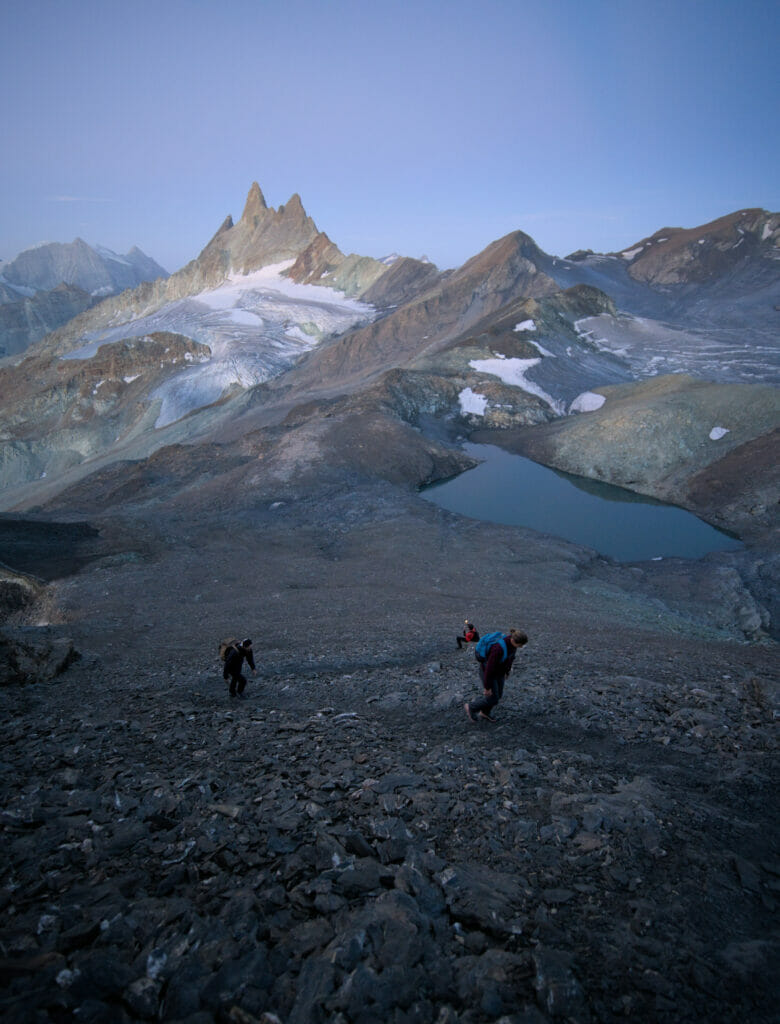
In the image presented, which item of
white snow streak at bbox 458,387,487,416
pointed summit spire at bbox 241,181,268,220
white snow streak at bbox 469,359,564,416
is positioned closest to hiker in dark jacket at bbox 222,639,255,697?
white snow streak at bbox 458,387,487,416

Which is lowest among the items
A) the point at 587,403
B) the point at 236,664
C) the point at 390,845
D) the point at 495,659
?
the point at 236,664

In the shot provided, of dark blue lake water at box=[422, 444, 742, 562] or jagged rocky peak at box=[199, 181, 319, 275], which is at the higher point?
jagged rocky peak at box=[199, 181, 319, 275]

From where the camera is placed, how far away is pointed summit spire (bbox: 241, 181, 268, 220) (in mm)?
147875

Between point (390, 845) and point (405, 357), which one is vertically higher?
point (405, 357)

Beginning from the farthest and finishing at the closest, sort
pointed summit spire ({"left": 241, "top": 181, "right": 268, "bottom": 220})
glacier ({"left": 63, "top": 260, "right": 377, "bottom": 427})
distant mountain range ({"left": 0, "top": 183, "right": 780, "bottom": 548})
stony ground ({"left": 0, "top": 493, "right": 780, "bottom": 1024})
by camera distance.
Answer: pointed summit spire ({"left": 241, "top": 181, "right": 268, "bottom": 220}), glacier ({"left": 63, "top": 260, "right": 377, "bottom": 427}), distant mountain range ({"left": 0, "top": 183, "right": 780, "bottom": 548}), stony ground ({"left": 0, "top": 493, "right": 780, "bottom": 1024})

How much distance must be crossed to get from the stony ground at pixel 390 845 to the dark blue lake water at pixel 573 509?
16964 mm

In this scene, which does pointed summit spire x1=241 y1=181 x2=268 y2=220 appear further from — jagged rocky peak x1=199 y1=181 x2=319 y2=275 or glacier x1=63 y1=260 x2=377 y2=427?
glacier x1=63 y1=260 x2=377 y2=427

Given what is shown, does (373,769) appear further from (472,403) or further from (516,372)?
(516,372)

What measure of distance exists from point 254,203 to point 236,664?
559ft

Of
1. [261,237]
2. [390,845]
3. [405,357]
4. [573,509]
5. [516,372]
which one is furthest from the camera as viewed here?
[261,237]

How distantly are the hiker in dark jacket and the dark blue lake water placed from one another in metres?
20.3

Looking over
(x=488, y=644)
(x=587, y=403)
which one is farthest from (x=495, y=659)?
(x=587, y=403)

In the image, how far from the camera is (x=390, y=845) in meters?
4.39

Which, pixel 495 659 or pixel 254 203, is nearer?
pixel 495 659
